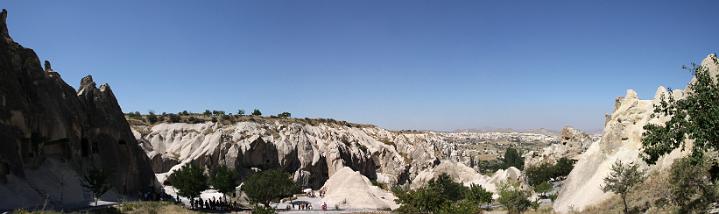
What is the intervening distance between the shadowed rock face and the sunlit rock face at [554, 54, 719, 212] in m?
50.5

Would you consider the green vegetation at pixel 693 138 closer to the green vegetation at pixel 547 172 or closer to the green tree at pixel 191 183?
the green tree at pixel 191 183

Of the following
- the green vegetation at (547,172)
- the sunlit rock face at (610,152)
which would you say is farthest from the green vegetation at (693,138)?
the green vegetation at (547,172)

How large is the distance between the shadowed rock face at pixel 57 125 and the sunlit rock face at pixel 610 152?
50454 mm

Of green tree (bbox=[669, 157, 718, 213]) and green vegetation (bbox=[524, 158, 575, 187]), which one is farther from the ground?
green tree (bbox=[669, 157, 718, 213])

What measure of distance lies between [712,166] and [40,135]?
59.3 meters

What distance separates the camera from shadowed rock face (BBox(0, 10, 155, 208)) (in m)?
46.1

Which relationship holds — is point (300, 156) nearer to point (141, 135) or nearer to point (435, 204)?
point (141, 135)

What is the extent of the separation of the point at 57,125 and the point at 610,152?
5883cm

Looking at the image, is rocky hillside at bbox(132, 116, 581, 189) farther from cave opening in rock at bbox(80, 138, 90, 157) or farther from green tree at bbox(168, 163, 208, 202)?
green tree at bbox(168, 163, 208, 202)

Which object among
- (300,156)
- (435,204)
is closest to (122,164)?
(435,204)

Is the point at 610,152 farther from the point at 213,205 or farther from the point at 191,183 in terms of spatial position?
the point at 191,183

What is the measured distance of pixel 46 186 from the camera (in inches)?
1837

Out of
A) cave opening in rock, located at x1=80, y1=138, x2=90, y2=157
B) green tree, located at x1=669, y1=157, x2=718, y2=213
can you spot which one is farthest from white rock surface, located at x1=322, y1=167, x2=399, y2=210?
green tree, located at x1=669, y1=157, x2=718, y2=213

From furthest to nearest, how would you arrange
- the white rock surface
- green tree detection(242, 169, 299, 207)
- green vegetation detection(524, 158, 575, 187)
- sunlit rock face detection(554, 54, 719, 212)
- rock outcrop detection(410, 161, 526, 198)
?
green vegetation detection(524, 158, 575, 187) → rock outcrop detection(410, 161, 526, 198) → the white rock surface → green tree detection(242, 169, 299, 207) → sunlit rock face detection(554, 54, 719, 212)
